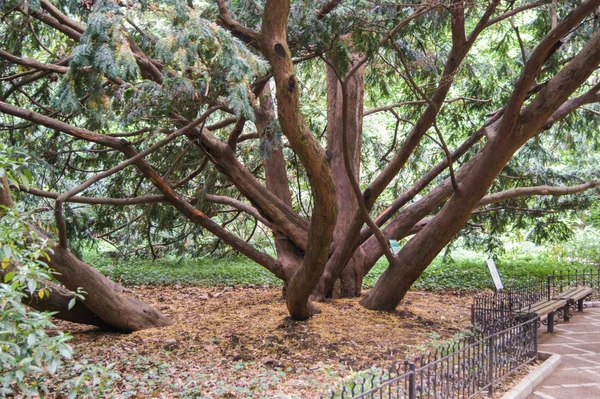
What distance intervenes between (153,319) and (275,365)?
2.53 meters

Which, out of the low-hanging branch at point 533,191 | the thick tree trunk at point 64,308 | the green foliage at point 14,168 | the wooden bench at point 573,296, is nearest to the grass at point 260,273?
the wooden bench at point 573,296

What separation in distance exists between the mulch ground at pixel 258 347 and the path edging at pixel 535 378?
1.26m

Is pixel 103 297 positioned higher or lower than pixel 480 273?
lower

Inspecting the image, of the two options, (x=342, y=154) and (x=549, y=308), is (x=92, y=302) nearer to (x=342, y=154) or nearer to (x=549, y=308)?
(x=342, y=154)

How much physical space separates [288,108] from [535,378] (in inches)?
157

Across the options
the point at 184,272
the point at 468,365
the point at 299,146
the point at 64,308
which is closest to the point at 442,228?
the point at 468,365

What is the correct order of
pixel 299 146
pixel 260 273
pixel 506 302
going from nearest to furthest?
1. pixel 299 146
2. pixel 506 302
3. pixel 260 273

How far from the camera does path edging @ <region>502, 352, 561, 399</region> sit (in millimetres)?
5362

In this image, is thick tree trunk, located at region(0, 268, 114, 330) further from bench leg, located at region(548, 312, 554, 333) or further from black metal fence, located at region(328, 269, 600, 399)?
bench leg, located at region(548, 312, 554, 333)

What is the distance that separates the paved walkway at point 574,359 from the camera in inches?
224

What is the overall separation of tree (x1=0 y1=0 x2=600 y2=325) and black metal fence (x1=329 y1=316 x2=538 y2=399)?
183 centimetres

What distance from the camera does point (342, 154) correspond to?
32.2 ft

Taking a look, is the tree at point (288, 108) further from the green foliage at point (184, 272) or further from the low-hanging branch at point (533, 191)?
the green foliage at point (184, 272)

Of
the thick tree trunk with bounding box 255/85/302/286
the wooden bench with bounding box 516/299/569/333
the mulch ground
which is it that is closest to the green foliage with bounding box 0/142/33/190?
the mulch ground
